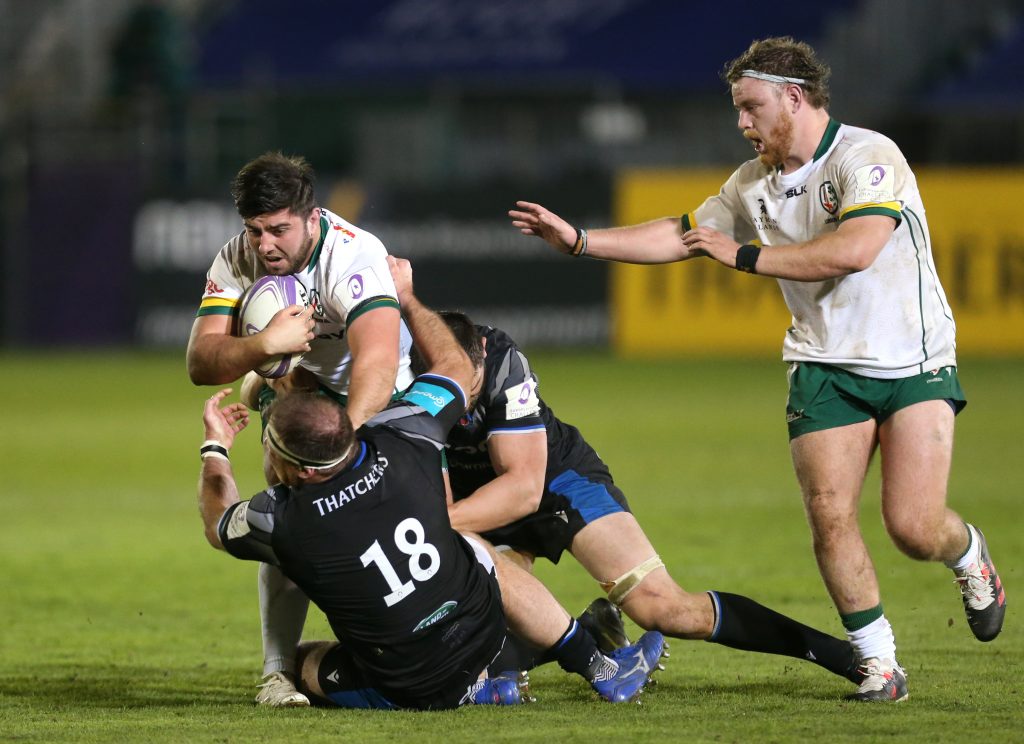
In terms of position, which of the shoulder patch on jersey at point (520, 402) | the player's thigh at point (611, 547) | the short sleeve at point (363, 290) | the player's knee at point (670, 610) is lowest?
the player's knee at point (670, 610)

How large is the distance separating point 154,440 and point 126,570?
6286 mm

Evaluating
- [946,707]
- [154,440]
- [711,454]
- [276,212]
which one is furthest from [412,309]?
[154,440]

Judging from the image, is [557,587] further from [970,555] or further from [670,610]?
[970,555]

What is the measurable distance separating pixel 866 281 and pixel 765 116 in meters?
0.74

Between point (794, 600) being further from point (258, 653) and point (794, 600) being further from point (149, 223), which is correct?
point (149, 223)

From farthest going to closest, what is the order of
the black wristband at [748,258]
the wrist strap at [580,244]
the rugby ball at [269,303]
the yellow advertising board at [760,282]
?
the yellow advertising board at [760,282] < the wrist strap at [580,244] < the rugby ball at [269,303] < the black wristband at [748,258]

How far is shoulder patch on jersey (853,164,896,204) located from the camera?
5.89 m

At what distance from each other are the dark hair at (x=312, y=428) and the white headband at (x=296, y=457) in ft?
0.04

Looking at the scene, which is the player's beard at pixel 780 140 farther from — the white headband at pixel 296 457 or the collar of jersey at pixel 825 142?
the white headband at pixel 296 457

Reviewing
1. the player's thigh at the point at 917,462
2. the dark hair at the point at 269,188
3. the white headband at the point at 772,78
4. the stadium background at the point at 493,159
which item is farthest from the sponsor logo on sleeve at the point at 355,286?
the stadium background at the point at 493,159

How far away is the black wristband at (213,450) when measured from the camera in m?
5.95

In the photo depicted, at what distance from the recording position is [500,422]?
6.42 meters

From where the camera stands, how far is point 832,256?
5.78 meters

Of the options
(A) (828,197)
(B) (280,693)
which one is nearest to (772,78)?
(A) (828,197)
